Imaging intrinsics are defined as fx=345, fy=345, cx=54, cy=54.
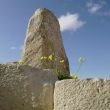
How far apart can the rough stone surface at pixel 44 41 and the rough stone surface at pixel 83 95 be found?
381 centimetres

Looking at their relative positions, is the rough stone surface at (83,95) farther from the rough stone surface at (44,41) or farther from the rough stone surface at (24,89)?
the rough stone surface at (44,41)

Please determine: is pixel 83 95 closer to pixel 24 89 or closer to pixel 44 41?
pixel 24 89

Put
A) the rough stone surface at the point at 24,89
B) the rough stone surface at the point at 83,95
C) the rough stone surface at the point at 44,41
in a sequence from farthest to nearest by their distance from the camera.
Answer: the rough stone surface at the point at 44,41
the rough stone surface at the point at 24,89
the rough stone surface at the point at 83,95

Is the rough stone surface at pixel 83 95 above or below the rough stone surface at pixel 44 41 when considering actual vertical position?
below

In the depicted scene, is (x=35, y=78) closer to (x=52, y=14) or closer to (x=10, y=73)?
(x=10, y=73)

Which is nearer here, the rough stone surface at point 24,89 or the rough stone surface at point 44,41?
the rough stone surface at point 24,89

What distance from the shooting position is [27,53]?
8.78 meters

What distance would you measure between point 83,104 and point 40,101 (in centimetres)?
73

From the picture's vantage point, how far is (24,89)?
458cm

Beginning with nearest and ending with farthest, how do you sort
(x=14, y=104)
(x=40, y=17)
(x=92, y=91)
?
(x=92, y=91), (x=14, y=104), (x=40, y=17)

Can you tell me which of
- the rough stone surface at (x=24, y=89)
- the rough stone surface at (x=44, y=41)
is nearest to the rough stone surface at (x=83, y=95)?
the rough stone surface at (x=24, y=89)

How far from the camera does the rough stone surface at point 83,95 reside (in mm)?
4031

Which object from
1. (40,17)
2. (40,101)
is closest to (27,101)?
(40,101)

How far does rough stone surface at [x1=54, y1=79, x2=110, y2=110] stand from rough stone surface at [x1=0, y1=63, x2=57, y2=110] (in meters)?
0.28
